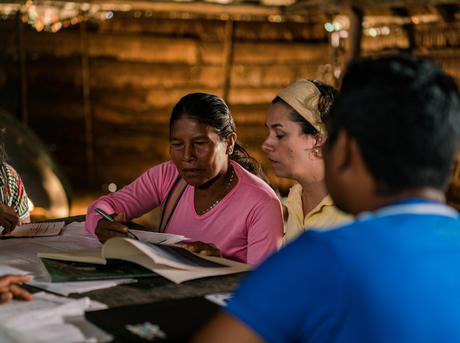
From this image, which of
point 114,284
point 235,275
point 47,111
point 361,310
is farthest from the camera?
point 47,111

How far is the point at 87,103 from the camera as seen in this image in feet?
23.3

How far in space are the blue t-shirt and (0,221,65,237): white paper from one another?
1.51 meters

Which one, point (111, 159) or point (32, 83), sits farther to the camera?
point (111, 159)

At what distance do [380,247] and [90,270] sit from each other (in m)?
1.01

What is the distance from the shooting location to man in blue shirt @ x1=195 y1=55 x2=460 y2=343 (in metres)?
0.91

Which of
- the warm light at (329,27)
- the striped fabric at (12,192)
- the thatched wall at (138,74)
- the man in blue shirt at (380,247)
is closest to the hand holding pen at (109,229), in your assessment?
the striped fabric at (12,192)

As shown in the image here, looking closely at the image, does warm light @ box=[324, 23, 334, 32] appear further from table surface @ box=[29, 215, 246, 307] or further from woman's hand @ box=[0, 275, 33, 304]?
woman's hand @ box=[0, 275, 33, 304]

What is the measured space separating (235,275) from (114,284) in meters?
0.36

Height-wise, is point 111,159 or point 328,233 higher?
point 328,233

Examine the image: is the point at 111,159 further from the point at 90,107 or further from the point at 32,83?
the point at 32,83

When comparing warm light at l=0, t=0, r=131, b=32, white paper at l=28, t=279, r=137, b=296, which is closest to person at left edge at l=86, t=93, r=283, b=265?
white paper at l=28, t=279, r=137, b=296

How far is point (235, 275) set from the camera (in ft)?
5.79

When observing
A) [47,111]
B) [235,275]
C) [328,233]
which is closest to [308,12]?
[47,111]

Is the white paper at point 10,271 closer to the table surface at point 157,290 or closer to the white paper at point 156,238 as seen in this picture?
the table surface at point 157,290
